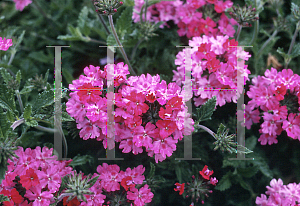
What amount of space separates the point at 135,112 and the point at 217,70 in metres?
0.61

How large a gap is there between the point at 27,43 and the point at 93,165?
4.82 feet

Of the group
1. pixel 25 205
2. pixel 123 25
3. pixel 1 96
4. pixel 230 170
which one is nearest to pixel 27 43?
pixel 123 25

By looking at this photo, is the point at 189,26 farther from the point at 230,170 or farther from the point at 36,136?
the point at 36,136

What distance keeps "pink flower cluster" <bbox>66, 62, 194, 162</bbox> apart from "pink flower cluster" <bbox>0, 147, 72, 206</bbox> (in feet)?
0.91

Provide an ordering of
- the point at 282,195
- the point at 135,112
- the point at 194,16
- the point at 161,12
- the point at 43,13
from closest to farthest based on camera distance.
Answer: the point at 135,112 → the point at 282,195 → the point at 194,16 → the point at 161,12 → the point at 43,13

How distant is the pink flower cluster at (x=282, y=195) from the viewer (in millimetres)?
1902

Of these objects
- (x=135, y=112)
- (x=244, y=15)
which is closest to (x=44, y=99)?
(x=135, y=112)

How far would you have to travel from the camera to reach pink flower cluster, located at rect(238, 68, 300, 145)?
1.88 m

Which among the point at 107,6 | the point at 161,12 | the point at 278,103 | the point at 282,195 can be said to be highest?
the point at 161,12

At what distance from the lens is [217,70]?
1880mm

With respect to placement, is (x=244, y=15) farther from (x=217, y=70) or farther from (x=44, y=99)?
(x=44, y=99)

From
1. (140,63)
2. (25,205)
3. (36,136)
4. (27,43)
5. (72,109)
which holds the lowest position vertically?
(25,205)

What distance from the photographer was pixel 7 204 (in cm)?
160

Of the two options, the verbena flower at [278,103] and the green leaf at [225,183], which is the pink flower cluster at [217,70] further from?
the green leaf at [225,183]
